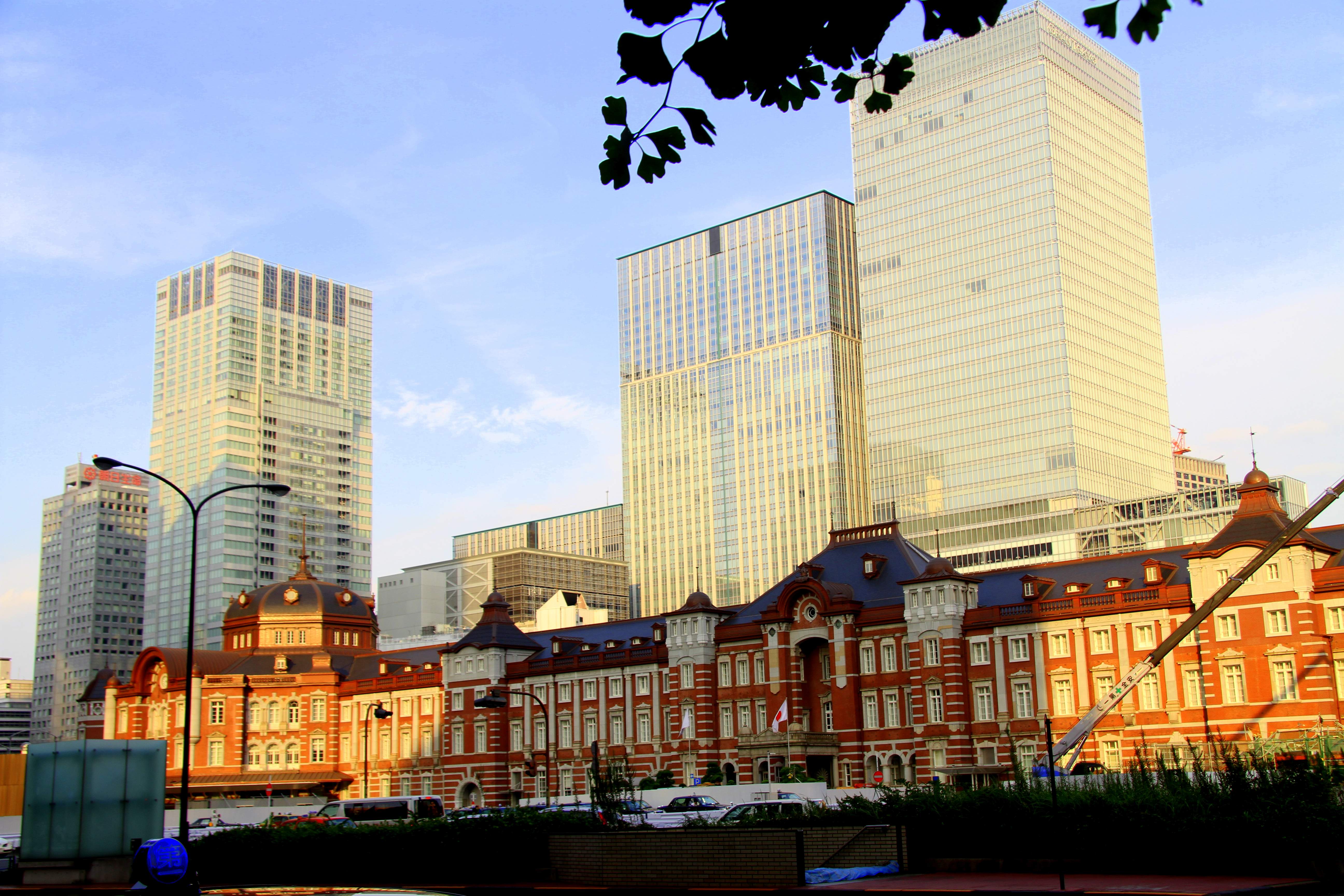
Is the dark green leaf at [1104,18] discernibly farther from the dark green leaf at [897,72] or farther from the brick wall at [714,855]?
the brick wall at [714,855]

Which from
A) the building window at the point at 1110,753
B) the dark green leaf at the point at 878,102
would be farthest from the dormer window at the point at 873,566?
the dark green leaf at the point at 878,102

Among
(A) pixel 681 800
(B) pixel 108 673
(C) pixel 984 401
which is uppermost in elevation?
(C) pixel 984 401

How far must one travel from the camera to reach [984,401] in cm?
15500

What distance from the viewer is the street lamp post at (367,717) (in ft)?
246

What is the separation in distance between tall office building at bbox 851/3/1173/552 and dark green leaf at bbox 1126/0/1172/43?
145233mm

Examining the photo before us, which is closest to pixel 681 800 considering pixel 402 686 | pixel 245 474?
pixel 402 686

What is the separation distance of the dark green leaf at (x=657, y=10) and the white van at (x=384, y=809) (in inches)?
2328

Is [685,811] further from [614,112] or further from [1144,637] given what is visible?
[614,112]

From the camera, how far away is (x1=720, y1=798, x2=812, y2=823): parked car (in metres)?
38.2

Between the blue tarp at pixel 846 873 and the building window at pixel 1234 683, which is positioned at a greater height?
the building window at pixel 1234 683

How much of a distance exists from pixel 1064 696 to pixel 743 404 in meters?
116

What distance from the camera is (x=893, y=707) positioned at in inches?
2968

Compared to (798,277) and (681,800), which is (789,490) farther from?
(681,800)

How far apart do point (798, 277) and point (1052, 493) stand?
47480 millimetres
